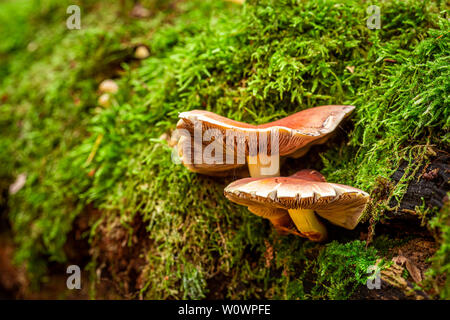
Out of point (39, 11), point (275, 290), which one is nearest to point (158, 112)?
point (275, 290)

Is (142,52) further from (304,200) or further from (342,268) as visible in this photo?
(342,268)

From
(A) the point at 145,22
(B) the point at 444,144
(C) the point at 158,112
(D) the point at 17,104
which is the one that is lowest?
(B) the point at 444,144

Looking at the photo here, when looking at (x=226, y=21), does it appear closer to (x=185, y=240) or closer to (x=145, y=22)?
(x=145, y=22)

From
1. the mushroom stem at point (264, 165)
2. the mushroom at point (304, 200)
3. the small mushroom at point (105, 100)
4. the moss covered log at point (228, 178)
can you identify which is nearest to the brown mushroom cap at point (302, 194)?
the mushroom at point (304, 200)

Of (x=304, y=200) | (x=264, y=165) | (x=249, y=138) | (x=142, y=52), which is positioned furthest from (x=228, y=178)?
(x=142, y=52)

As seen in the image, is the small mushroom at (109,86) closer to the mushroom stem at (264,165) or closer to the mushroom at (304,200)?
the mushroom stem at (264,165)

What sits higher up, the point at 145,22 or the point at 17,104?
the point at 145,22

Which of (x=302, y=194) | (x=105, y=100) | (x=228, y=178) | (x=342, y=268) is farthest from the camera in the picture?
(x=105, y=100)
